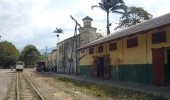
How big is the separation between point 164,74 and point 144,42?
3353 mm

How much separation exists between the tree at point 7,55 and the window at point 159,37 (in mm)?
118733

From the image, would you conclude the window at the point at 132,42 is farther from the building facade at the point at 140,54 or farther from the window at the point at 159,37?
the window at the point at 159,37

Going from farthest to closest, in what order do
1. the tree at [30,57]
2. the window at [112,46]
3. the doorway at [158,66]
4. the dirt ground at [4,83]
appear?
the tree at [30,57] → the window at [112,46] → the doorway at [158,66] → the dirt ground at [4,83]

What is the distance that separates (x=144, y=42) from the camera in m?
25.3

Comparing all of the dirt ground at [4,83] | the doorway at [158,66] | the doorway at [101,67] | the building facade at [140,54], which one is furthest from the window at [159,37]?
the doorway at [101,67]

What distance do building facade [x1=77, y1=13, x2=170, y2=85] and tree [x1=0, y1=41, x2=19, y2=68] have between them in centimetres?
10642

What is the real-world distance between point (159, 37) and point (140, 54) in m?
3.26

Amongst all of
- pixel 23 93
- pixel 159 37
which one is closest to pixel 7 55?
pixel 23 93

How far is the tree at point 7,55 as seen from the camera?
13950cm

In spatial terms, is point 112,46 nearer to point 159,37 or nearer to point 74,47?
point 159,37

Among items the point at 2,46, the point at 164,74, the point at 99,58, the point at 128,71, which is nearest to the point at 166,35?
the point at 164,74

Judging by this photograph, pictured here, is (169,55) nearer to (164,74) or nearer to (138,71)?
(164,74)

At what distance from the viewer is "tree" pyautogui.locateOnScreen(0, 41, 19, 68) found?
13950 centimetres

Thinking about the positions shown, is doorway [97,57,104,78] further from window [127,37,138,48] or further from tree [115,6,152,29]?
tree [115,6,152,29]
